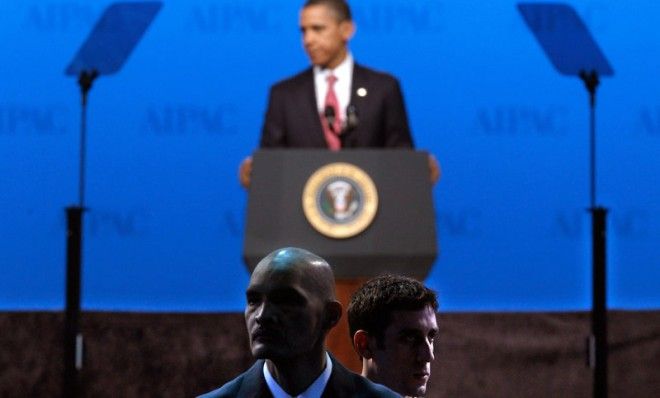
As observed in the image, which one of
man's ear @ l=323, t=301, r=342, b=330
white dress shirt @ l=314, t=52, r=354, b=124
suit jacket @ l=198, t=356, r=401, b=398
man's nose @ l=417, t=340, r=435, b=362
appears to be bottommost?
man's nose @ l=417, t=340, r=435, b=362

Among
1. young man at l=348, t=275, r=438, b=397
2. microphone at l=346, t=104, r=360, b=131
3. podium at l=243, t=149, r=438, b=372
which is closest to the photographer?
young man at l=348, t=275, r=438, b=397

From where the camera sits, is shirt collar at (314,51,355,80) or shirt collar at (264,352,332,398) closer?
shirt collar at (264,352,332,398)

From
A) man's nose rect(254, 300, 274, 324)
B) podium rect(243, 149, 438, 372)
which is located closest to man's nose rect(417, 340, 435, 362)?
man's nose rect(254, 300, 274, 324)

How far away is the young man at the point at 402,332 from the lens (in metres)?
2.62

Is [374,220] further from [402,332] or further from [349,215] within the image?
[402,332]

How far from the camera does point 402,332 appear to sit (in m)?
2.64

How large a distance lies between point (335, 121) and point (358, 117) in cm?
17

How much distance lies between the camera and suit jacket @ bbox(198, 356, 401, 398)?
199cm

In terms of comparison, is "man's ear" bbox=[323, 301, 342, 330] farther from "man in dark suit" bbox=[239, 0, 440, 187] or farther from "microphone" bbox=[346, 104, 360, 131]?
"man in dark suit" bbox=[239, 0, 440, 187]

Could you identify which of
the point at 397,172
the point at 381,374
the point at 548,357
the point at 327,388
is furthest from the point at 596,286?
the point at 327,388

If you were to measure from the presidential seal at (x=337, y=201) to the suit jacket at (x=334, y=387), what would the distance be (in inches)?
129

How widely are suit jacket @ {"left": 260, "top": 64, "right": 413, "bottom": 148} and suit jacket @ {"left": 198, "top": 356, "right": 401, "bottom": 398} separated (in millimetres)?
3912

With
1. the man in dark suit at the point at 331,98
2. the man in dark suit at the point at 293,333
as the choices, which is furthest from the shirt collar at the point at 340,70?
the man in dark suit at the point at 293,333

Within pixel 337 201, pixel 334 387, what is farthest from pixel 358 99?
pixel 334 387
